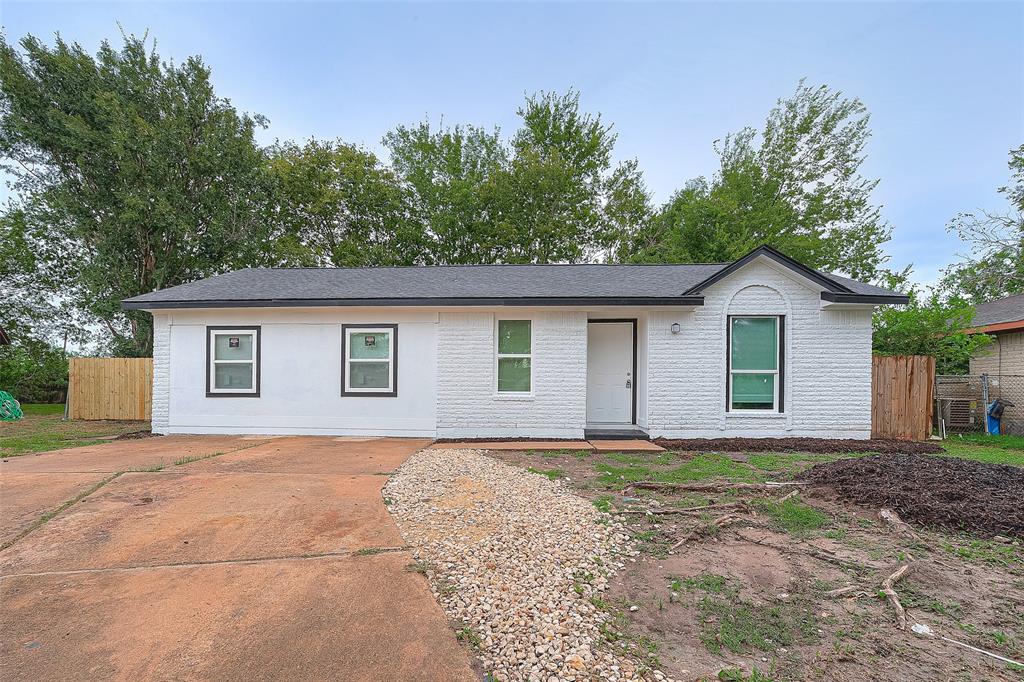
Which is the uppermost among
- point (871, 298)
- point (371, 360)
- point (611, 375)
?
point (871, 298)

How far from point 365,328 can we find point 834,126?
2472 cm

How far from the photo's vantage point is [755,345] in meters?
8.45

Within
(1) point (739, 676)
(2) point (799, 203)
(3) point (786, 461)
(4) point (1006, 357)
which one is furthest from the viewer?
(2) point (799, 203)

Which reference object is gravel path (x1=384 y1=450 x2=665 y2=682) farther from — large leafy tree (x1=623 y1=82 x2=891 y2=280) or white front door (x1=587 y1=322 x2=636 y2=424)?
large leafy tree (x1=623 y1=82 x2=891 y2=280)

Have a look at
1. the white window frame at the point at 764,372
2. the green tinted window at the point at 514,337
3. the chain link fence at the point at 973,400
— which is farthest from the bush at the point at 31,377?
the chain link fence at the point at 973,400

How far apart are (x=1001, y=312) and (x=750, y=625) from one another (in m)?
16.9

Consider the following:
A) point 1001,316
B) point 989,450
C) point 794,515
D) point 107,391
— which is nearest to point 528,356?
point 794,515

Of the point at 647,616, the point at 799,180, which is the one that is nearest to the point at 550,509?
the point at 647,616

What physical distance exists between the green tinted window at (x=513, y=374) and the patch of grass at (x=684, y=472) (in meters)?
2.66

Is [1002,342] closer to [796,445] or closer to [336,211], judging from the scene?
[796,445]

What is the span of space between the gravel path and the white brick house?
11.0 feet

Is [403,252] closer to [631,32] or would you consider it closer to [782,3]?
[631,32]

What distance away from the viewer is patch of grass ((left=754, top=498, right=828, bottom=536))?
4.01m

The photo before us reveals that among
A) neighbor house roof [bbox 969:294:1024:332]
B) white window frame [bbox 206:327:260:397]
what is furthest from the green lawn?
neighbor house roof [bbox 969:294:1024:332]
